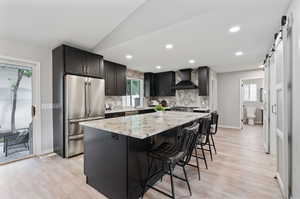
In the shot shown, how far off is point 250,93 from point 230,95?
228 cm

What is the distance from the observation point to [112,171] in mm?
1729

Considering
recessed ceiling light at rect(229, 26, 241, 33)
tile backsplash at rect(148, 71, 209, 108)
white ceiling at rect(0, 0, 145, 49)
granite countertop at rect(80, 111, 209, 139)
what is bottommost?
granite countertop at rect(80, 111, 209, 139)

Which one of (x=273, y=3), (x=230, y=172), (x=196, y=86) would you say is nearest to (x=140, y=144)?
(x=230, y=172)

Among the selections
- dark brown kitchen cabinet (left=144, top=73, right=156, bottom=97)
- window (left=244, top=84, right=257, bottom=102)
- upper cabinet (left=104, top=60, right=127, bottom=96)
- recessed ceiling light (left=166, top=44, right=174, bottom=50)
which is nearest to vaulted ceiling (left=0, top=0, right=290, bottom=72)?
recessed ceiling light (left=166, top=44, right=174, bottom=50)

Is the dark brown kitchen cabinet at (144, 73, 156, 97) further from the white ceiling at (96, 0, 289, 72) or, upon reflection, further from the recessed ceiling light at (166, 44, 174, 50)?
the recessed ceiling light at (166, 44, 174, 50)

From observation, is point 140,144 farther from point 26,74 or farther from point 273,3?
point 26,74

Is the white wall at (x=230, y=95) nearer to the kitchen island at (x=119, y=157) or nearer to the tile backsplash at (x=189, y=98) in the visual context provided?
the tile backsplash at (x=189, y=98)

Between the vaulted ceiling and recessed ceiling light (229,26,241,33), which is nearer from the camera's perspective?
the vaulted ceiling

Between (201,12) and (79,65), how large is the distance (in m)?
2.71

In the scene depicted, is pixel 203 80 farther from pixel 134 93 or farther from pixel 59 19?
pixel 59 19

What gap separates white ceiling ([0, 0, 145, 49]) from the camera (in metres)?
2.18

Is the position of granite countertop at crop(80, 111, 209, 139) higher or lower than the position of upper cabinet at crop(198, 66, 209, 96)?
lower

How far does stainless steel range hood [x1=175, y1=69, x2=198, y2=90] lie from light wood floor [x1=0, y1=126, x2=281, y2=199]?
299 centimetres

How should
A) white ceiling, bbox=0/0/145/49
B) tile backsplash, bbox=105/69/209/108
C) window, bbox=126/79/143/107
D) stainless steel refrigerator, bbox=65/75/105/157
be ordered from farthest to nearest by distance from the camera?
1. window, bbox=126/79/143/107
2. tile backsplash, bbox=105/69/209/108
3. stainless steel refrigerator, bbox=65/75/105/157
4. white ceiling, bbox=0/0/145/49
